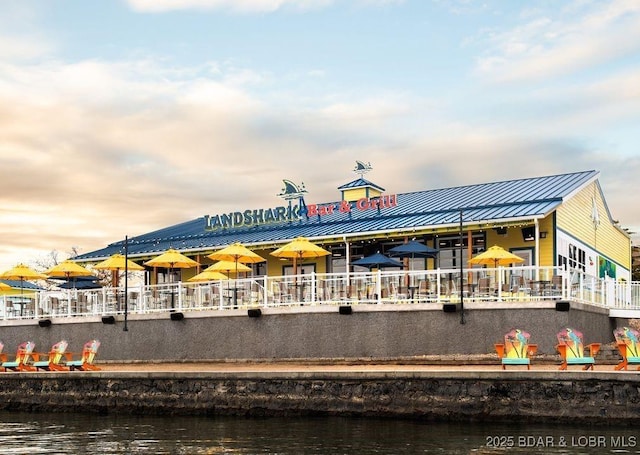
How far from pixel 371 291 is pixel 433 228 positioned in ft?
16.8

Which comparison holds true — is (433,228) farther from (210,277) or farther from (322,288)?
(210,277)

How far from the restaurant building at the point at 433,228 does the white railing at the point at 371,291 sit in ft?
10.9

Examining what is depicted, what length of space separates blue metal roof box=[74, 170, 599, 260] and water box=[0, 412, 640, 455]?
12.4 m

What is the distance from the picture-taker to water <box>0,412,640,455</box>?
16.4 meters

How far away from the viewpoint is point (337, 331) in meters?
26.7

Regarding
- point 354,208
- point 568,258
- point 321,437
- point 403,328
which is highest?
point 354,208

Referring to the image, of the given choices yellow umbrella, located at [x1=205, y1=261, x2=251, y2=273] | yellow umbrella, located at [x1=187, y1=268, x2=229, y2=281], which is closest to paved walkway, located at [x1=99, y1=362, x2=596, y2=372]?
yellow umbrella, located at [x1=187, y1=268, x2=229, y2=281]

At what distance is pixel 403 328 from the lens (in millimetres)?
25922

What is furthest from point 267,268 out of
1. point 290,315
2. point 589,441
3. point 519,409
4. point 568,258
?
point 589,441

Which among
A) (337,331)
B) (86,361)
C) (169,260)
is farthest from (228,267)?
(86,361)

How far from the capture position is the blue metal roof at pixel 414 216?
102 ft

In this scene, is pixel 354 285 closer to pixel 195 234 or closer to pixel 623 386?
pixel 623 386

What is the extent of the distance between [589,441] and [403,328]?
31.4ft

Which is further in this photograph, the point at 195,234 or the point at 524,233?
the point at 195,234
